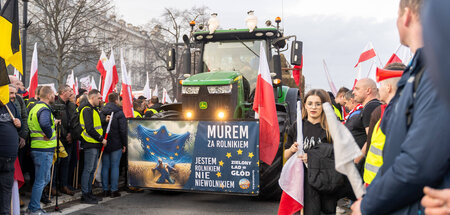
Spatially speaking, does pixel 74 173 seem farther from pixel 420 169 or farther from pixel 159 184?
pixel 420 169

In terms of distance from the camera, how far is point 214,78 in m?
7.31

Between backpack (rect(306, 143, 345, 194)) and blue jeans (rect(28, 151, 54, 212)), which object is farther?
blue jeans (rect(28, 151, 54, 212))

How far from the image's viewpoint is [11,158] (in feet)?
15.7

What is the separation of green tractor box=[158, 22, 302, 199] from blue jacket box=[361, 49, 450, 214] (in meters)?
4.98

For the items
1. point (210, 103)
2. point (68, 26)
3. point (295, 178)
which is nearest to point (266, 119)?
point (210, 103)

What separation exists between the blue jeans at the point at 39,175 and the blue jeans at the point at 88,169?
36.0 inches

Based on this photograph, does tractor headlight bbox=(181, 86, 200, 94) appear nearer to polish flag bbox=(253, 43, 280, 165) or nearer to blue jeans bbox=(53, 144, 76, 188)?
polish flag bbox=(253, 43, 280, 165)

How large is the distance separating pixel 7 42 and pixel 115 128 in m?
2.69

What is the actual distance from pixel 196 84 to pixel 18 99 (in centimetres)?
287

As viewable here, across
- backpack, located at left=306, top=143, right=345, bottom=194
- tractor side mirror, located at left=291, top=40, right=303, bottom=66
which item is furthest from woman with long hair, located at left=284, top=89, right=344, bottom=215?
tractor side mirror, located at left=291, top=40, right=303, bottom=66

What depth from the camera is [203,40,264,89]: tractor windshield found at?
316 inches

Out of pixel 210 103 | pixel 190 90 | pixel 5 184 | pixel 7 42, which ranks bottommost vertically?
pixel 5 184

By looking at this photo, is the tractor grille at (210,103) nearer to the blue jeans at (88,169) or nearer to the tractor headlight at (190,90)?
the tractor headlight at (190,90)

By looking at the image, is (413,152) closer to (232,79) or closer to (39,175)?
(39,175)
